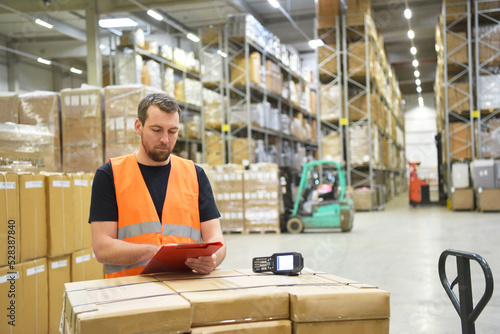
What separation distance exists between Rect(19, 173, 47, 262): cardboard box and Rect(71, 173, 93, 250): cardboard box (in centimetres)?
34

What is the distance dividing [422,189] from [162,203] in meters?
15.3

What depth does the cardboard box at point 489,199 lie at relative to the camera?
12711 mm

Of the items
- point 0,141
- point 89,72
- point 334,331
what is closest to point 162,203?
point 334,331

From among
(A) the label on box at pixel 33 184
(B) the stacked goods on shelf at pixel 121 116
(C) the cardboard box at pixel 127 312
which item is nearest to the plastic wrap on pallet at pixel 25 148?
(A) the label on box at pixel 33 184

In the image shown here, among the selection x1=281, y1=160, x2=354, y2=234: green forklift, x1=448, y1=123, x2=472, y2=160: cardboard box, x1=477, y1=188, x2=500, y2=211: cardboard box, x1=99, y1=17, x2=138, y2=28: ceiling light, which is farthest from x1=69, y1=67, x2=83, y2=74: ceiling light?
x1=477, y1=188, x2=500, y2=211: cardboard box

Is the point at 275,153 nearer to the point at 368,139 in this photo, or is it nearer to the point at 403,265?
the point at 368,139

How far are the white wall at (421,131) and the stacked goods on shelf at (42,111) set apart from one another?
30379 millimetres

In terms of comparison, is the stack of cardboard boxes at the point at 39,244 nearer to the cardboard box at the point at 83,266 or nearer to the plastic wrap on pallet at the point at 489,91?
the cardboard box at the point at 83,266

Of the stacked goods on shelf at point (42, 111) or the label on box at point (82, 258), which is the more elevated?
the stacked goods on shelf at point (42, 111)

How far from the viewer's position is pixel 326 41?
49.4 ft

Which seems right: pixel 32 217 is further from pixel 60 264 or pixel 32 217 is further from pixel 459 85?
pixel 459 85

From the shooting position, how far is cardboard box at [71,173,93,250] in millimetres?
3760

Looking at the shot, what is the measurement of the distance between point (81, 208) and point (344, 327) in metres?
2.69

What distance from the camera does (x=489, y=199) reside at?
12.8m
